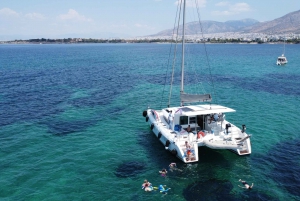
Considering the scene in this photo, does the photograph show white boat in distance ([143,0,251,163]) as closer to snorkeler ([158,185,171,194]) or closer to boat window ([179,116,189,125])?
boat window ([179,116,189,125])

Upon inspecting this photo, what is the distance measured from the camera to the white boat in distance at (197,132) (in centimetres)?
2300

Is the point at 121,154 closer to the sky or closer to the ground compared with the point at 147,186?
closer to the sky

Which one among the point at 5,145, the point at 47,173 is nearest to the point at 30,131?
the point at 5,145

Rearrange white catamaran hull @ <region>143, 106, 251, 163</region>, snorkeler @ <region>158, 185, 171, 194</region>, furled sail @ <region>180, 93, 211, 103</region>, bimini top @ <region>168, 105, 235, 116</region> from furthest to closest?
1. furled sail @ <region>180, 93, 211, 103</region>
2. bimini top @ <region>168, 105, 235, 116</region>
3. white catamaran hull @ <region>143, 106, 251, 163</region>
4. snorkeler @ <region>158, 185, 171, 194</region>

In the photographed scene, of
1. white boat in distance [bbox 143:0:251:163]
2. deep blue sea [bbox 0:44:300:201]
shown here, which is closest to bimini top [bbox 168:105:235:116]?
white boat in distance [bbox 143:0:251:163]

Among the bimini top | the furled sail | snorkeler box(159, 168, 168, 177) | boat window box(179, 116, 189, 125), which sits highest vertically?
the furled sail

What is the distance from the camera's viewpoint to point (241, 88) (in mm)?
53594

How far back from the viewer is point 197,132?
25.4 metres

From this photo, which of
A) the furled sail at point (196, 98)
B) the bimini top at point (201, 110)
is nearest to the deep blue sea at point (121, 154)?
the bimini top at point (201, 110)

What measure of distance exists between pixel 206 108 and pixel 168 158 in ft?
21.1

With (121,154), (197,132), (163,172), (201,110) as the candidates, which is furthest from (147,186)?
(201,110)

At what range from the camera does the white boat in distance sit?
23000 millimetres

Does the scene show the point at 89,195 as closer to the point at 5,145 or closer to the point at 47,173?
the point at 47,173

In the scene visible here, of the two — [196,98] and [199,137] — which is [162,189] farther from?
[196,98]
